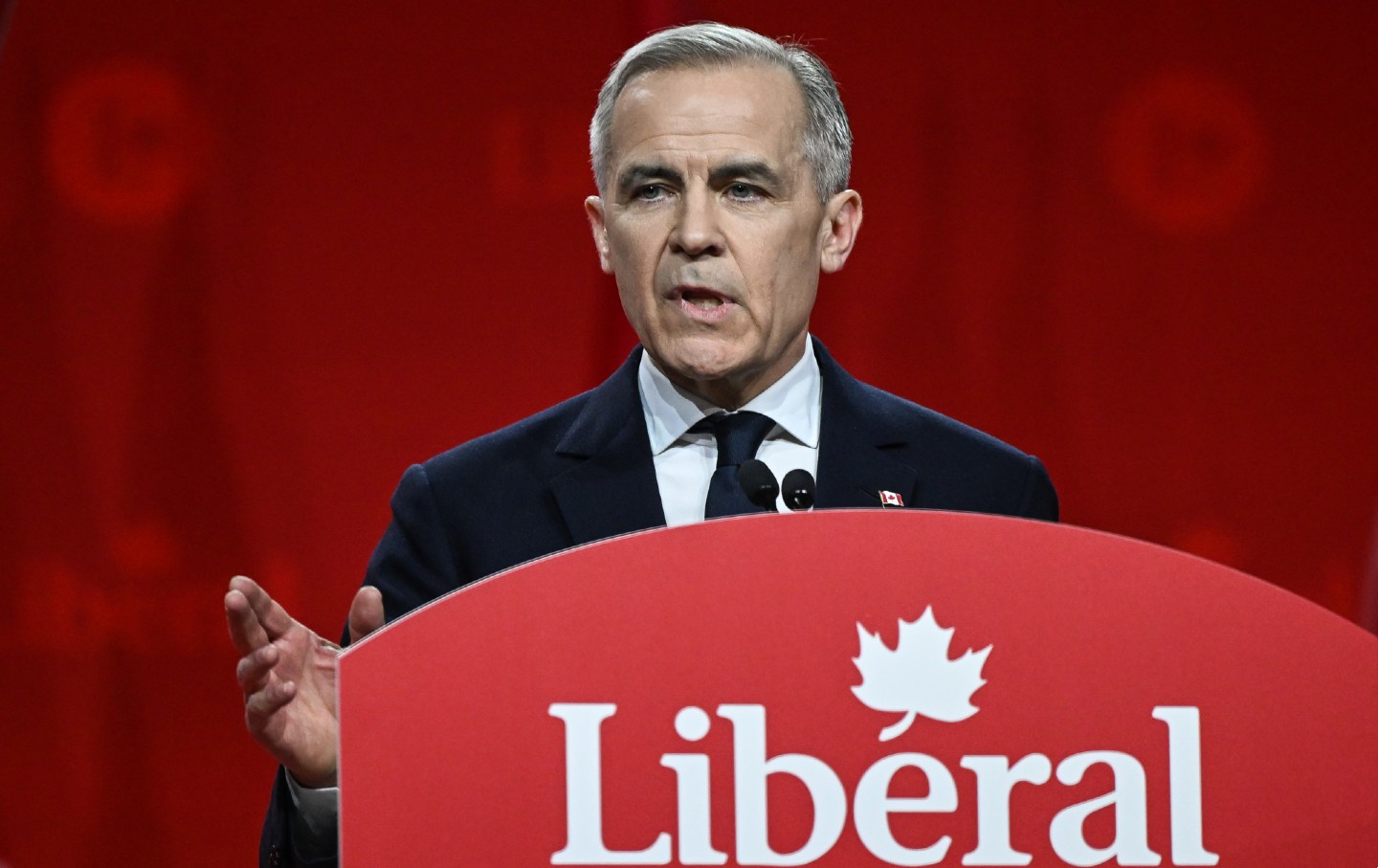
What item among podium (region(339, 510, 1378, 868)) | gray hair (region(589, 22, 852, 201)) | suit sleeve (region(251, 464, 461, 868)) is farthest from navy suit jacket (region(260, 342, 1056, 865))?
podium (region(339, 510, 1378, 868))

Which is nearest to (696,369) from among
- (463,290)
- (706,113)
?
(706,113)

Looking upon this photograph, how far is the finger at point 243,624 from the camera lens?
0.93 metres

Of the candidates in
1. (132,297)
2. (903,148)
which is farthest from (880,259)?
(132,297)

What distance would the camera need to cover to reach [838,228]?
5.18ft

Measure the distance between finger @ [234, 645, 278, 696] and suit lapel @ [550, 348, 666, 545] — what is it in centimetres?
46

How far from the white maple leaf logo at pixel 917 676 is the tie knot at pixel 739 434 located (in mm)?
622

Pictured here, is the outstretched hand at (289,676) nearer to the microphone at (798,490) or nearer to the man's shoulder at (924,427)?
the microphone at (798,490)

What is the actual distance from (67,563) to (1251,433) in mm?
2007

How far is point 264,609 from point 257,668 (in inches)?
1.5

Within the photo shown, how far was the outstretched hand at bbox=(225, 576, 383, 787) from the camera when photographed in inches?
37.6

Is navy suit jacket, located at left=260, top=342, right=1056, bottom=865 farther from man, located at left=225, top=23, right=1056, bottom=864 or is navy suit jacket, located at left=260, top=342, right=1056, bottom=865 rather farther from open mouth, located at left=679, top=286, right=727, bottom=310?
open mouth, located at left=679, top=286, right=727, bottom=310

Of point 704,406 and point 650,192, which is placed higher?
point 650,192

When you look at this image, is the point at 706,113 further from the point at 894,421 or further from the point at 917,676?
the point at 917,676

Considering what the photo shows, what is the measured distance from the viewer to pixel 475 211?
2598mm
